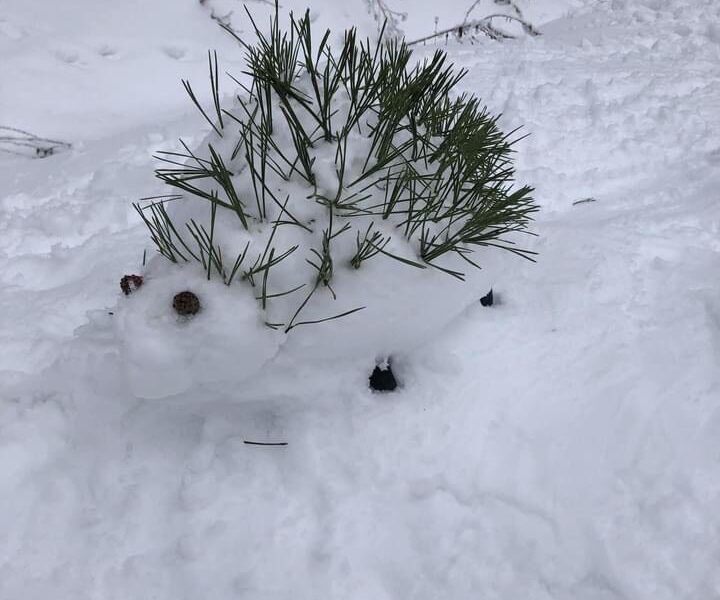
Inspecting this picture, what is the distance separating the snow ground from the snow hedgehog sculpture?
13 cm

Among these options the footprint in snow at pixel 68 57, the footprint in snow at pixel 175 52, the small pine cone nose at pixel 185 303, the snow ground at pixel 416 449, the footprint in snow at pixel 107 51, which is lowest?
the snow ground at pixel 416 449

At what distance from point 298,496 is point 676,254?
148 centimetres

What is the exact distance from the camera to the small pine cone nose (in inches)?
44.0

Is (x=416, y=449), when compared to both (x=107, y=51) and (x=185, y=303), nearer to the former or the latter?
(x=185, y=303)

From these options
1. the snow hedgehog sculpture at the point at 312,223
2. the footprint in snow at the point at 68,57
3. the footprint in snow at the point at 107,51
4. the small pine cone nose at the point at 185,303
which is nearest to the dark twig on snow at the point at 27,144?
the footprint in snow at the point at 68,57

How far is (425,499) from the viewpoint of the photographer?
128 cm

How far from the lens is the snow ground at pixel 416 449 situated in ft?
3.87

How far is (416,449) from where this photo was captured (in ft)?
4.41

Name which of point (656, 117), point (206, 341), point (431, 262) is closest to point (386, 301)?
point (431, 262)

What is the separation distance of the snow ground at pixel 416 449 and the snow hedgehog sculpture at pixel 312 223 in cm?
13

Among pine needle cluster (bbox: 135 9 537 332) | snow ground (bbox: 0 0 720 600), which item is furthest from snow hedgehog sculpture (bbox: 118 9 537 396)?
snow ground (bbox: 0 0 720 600)

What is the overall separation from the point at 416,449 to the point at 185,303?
68 cm

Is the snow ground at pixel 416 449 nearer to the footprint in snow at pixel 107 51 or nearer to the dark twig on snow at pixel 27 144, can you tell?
the dark twig on snow at pixel 27 144

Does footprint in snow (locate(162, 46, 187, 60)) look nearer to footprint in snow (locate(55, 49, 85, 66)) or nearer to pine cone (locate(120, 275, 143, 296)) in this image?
footprint in snow (locate(55, 49, 85, 66))
